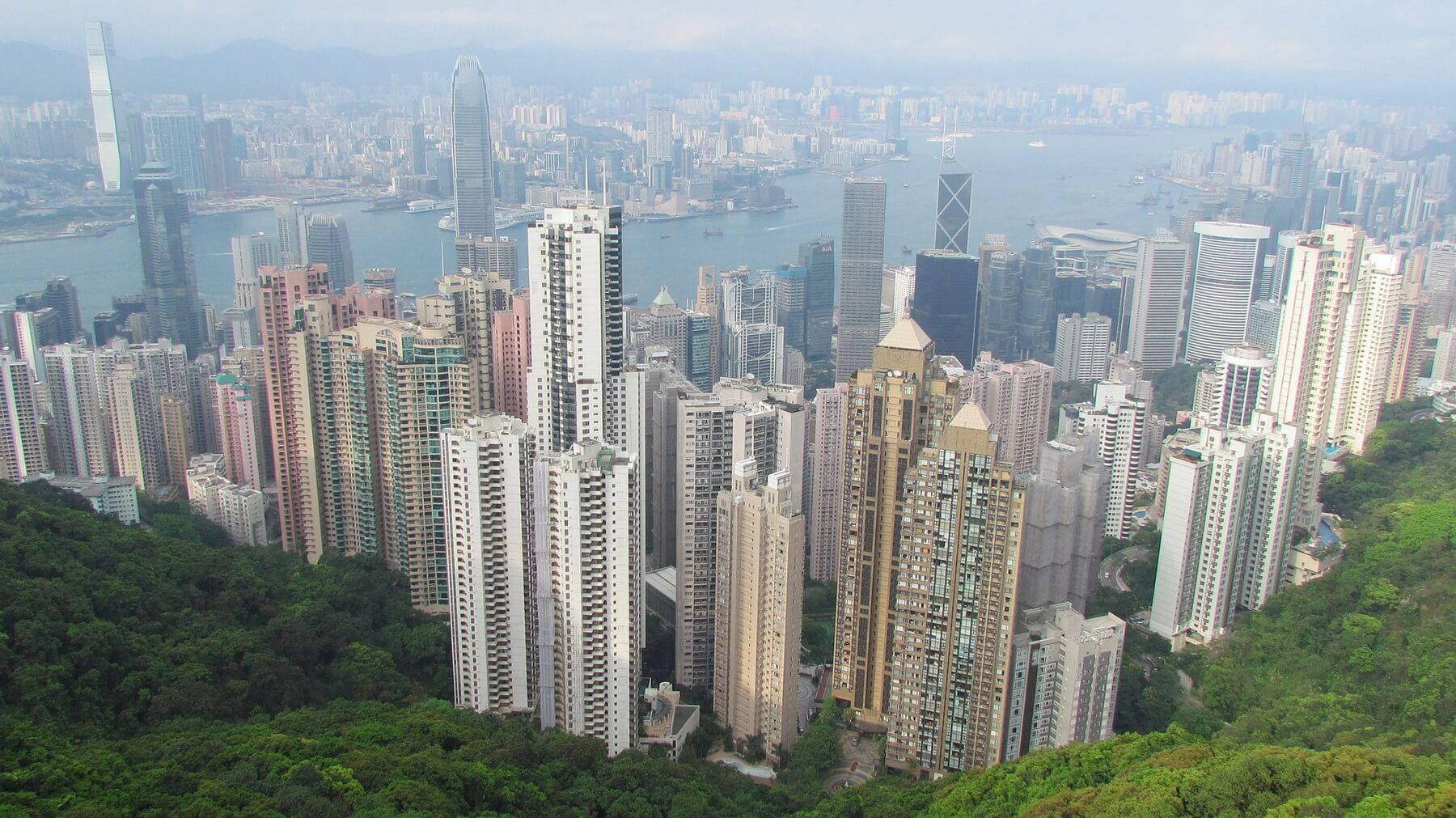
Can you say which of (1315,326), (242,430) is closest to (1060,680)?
(1315,326)

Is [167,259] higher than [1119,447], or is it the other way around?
[167,259]

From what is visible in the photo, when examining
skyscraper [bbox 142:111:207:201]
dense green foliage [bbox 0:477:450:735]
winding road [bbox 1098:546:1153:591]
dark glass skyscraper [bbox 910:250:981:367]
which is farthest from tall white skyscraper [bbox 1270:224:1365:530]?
skyscraper [bbox 142:111:207:201]

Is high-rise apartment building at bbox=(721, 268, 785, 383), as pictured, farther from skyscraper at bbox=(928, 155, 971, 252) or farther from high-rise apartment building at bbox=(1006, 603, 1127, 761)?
high-rise apartment building at bbox=(1006, 603, 1127, 761)

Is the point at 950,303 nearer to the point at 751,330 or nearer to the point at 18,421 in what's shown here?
the point at 751,330

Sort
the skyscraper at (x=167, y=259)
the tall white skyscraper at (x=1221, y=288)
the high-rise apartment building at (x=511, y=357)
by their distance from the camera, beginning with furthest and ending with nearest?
the tall white skyscraper at (x=1221, y=288) → the skyscraper at (x=167, y=259) → the high-rise apartment building at (x=511, y=357)

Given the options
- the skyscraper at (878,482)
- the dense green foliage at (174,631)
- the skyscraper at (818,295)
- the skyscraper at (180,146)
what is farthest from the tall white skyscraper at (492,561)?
the skyscraper at (180,146)

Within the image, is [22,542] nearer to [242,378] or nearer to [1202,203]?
[242,378]

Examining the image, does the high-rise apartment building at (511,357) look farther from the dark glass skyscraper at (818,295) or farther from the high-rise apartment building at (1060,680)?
the dark glass skyscraper at (818,295)

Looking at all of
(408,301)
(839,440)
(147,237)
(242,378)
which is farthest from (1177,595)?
(147,237)
